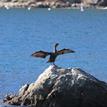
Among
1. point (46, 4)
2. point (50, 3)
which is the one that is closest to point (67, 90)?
point (46, 4)

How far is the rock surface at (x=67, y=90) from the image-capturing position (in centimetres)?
2531

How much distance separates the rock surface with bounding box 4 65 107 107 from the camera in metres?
25.3

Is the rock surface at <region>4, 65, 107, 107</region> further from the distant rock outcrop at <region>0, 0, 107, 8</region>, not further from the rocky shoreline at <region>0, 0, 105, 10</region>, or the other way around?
the rocky shoreline at <region>0, 0, 105, 10</region>

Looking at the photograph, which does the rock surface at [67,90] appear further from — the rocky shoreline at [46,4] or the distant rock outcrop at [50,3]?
the rocky shoreline at [46,4]

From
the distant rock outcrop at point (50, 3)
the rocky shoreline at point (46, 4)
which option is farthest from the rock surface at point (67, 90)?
the rocky shoreline at point (46, 4)

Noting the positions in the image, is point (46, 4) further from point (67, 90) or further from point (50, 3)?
point (67, 90)

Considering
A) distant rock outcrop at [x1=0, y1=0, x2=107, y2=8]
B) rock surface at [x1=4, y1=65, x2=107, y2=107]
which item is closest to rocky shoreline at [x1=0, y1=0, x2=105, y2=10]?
distant rock outcrop at [x1=0, y1=0, x2=107, y2=8]

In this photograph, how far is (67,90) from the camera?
25312 mm

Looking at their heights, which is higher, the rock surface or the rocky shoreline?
the rock surface

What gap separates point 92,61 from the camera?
43.9 meters

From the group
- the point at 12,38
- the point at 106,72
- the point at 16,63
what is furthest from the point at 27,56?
the point at 12,38

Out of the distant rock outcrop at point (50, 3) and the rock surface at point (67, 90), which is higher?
the rock surface at point (67, 90)

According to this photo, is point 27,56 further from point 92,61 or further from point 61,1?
point 61,1

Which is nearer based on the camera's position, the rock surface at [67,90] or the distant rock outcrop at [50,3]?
the rock surface at [67,90]
